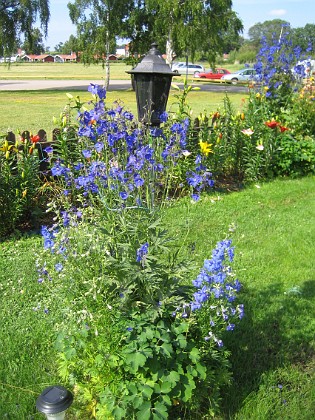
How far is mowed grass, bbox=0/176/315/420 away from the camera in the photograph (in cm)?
275

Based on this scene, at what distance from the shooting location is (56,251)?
2.63 meters

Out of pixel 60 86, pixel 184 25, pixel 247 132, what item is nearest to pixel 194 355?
pixel 247 132

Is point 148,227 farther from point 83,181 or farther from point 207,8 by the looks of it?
point 207,8

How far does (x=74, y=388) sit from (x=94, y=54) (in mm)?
27917

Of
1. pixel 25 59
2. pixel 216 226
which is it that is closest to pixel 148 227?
pixel 216 226

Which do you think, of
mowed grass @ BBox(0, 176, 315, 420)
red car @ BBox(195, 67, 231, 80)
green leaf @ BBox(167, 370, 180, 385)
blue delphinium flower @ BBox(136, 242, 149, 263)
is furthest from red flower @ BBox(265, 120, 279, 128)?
red car @ BBox(195, 67, 231, 80)

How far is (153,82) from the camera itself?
386 centimetres

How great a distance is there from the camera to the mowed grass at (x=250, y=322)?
275 cm

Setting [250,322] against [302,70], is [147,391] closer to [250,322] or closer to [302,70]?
[250,322]

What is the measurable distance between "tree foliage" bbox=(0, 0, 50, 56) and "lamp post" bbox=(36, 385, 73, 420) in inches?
1075

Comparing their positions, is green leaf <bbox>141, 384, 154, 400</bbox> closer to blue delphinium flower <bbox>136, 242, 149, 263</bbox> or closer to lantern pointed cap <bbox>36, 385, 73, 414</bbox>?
lantern pointed cap <bbox>36, 385, 73, 414</bbox>

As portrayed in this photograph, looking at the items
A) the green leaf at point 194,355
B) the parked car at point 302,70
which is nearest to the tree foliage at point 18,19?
the parked car at point 302,70

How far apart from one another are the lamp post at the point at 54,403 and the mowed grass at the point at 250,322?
1.80 ft

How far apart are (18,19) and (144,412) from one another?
28231 mm
